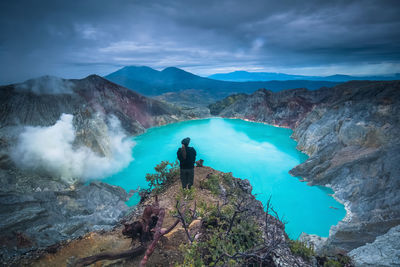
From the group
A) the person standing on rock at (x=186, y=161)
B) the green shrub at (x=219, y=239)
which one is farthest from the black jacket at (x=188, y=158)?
the green shrub at (x=219, y=239)

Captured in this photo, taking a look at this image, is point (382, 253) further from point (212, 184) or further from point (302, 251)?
point (212, 184)

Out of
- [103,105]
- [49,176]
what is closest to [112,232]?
[49,176]

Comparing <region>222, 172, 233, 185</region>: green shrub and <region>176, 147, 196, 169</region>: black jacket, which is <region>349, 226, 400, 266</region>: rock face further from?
<region>176, 147, 196, 169</region>: black jacket

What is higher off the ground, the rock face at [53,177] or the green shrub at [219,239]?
the green shrub at [219,239]

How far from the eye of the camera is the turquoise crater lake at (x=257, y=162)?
13.7m

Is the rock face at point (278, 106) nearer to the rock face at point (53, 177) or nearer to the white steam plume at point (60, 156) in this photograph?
the rock face at point (53, 177)

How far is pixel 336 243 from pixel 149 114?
41.0m

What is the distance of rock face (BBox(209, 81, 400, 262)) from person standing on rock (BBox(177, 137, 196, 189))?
6.35m

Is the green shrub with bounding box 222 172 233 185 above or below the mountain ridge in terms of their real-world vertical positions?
below

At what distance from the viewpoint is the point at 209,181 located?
7391 millimetres

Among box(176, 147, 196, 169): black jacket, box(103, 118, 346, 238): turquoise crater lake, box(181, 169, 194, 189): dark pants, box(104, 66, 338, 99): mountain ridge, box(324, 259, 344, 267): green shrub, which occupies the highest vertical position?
box(104, 66, 338, 99): mountain ridge

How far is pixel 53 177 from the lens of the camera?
15.8 meters

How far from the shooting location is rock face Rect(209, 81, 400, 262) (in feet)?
33.8

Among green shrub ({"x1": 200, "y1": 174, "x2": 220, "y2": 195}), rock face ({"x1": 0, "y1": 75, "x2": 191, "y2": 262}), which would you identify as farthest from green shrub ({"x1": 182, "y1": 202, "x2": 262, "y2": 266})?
rock face ({"x1": 0, "y1": 75, "x2": 191, "y2": 262})
